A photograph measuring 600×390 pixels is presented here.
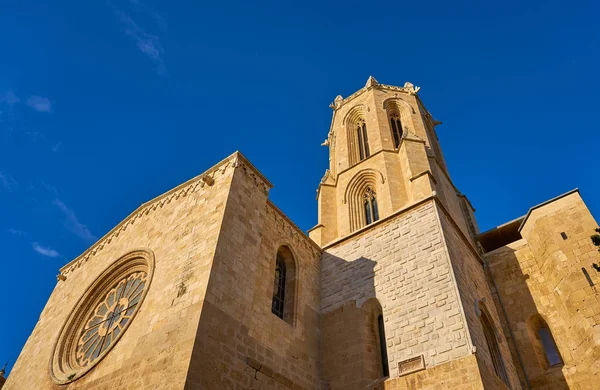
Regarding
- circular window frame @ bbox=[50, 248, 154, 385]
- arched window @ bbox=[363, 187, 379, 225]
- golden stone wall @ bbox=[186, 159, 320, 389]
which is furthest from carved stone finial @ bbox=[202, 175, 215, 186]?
arched window @ bbox=[363, 187, 379, 225]

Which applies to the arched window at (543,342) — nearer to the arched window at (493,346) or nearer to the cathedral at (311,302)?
the cathedral at (311,302)

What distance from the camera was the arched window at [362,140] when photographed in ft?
60.6

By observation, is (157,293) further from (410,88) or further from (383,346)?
(410,88)

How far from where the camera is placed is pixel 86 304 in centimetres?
1228

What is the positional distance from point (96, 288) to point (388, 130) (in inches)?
488

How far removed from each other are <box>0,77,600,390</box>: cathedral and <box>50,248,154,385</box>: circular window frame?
46 millimetres

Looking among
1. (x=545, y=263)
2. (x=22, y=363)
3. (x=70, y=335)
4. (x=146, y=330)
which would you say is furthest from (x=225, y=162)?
(x=545, y=263)

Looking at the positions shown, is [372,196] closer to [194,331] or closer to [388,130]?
[388,130]

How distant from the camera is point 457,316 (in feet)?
30.5

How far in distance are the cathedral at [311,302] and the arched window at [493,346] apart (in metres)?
0.04

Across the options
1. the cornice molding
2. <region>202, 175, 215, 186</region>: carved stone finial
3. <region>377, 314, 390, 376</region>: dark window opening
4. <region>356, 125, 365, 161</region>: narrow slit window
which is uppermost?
the cornice molding

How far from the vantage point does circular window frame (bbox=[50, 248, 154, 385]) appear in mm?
10516

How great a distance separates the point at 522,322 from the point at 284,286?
6.90 meters

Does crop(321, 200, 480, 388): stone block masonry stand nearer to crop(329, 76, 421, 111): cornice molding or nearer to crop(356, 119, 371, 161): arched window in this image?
crop(356, 119, 371, 161): arched window
